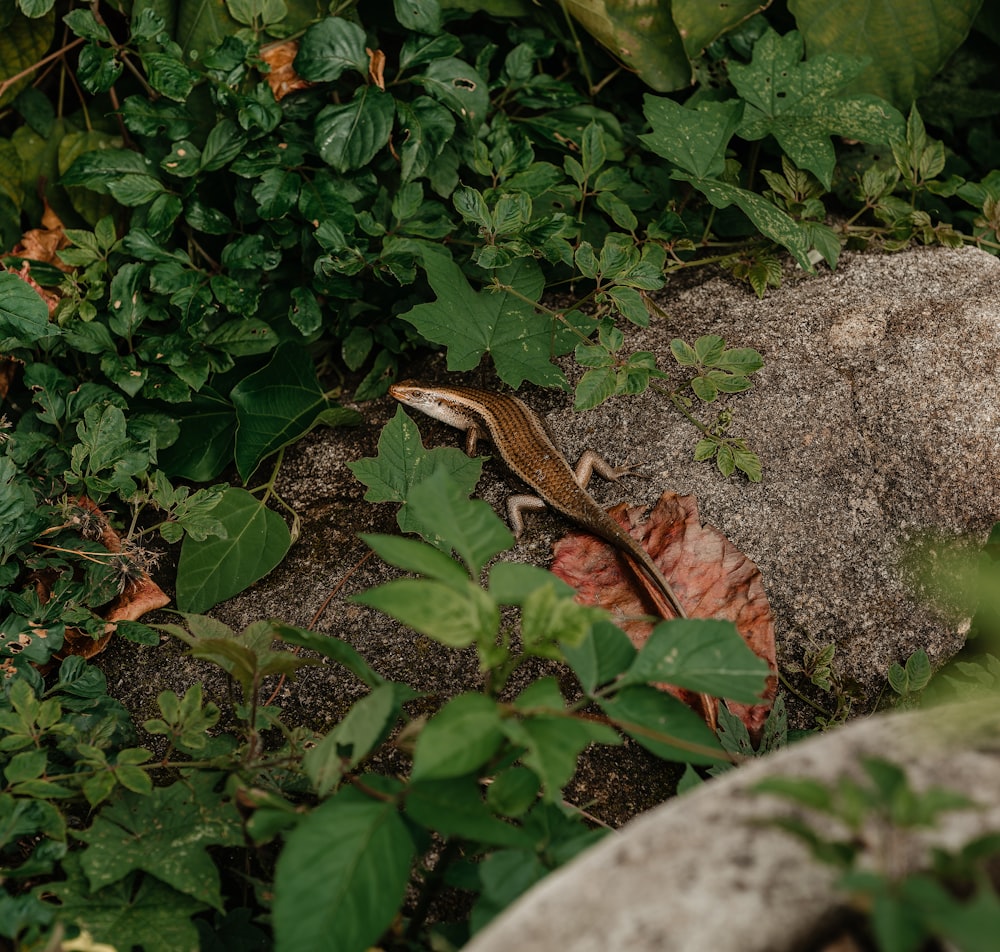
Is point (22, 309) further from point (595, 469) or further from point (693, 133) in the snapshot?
point (693, 133)

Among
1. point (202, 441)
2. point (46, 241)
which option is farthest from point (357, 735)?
point (46, 241)

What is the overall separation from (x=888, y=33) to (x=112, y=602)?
155 inches

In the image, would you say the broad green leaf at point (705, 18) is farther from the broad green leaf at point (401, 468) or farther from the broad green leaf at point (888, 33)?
the broad green leaf at point (401, 468)

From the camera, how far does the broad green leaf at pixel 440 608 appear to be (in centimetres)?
158

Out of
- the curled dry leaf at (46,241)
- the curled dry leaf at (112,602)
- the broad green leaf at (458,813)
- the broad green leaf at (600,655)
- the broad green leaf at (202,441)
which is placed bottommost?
the curled dry leaf at (112,602)

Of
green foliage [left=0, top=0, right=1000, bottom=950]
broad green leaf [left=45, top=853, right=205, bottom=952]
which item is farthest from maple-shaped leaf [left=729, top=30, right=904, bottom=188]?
broad green leaf [left=45, top=853, right=205, bottom=952]

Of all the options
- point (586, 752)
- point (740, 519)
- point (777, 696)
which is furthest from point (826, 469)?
point (586, 752)

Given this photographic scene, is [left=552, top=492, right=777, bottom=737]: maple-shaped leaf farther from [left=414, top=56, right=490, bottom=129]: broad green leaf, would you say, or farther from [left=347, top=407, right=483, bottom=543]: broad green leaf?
[left=414, top=56, right=490, bottom=129]: broad green leaf

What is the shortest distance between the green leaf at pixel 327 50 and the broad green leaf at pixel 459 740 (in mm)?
2777

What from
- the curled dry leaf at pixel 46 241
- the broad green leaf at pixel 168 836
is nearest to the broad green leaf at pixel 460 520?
the broad green leaf at pixel 168 836

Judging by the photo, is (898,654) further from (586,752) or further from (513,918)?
(513,918)

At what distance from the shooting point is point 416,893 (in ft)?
7.96

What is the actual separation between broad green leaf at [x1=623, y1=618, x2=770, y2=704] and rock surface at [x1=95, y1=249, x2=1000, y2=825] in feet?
3.40

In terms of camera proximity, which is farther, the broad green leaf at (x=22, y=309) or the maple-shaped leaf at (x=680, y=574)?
the broad green leaf at (x=22, y=309)
